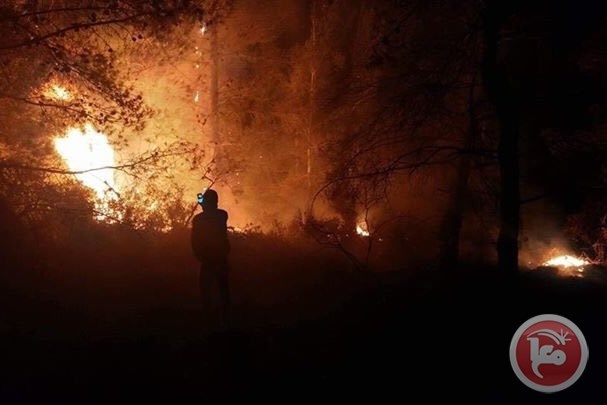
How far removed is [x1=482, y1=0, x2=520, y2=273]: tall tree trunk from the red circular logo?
→ 2515 millimetres

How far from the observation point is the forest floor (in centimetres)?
532

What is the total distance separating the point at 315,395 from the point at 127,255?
24.0ft

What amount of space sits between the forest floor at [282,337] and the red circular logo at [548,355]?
0.11 meters

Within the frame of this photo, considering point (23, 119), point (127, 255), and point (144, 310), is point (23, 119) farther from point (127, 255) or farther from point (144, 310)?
point (144, 310)

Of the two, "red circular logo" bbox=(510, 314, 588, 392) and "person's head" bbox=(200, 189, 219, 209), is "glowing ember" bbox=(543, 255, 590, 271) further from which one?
"person's head" bbox=(200, 189, 219, 209)

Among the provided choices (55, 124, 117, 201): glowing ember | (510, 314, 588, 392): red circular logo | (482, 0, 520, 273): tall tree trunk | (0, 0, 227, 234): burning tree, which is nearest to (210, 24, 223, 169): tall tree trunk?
(55, 124, 117, 201): glowing ember

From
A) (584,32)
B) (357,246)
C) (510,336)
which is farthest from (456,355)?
(357,246)

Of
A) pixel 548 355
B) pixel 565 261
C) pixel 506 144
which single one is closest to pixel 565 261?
pixel 565 261

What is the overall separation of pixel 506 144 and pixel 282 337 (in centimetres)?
430

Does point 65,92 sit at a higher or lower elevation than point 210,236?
higher

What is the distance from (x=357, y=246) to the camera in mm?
15695

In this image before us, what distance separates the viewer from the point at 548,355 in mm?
4945

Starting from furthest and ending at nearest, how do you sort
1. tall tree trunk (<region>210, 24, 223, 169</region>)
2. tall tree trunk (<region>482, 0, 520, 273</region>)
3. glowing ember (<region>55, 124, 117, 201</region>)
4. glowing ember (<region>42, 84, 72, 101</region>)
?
tall tree trunk (<region>210, 24, 223, 169</region>) → glowing ember (<region>55, 124, 117, 201</region>) → glowing ember (<region>42, 84, 72, 101</region>) → tall tree trunk (<region>482, 0, 520, 273</region>)

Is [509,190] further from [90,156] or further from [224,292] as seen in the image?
[90,156]
